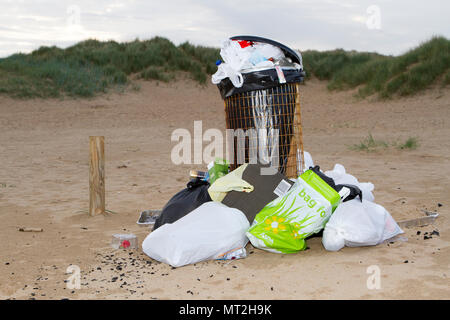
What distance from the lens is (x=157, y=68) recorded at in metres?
18.5

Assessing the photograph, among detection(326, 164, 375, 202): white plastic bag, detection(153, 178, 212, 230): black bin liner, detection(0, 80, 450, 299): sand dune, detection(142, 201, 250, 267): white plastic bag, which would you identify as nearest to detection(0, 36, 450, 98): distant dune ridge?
detection(0, 80, 450, 299): sand dune

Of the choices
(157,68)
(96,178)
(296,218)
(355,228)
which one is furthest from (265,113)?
(157,68)

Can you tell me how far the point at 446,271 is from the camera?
2906 millimetres

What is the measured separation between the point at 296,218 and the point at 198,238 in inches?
25.5

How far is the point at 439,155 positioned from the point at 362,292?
5.28 m

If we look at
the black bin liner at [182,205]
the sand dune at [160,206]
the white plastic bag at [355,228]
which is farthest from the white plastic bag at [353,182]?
the black bin liner at [182,205]

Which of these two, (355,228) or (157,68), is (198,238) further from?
(157,68)

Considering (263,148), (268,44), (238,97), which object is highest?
(268,44)

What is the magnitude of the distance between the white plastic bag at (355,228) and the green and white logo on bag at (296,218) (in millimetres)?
80

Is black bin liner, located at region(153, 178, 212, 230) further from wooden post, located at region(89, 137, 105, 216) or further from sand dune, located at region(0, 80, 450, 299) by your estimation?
wooden post, located at region(89, 137, 105, 216)

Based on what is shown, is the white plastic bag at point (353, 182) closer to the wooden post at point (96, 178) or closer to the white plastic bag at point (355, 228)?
the white plastic bag at point (355, 228)

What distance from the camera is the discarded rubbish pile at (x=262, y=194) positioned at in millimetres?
3312

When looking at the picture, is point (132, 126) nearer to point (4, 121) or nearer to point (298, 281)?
point (4, 121)
